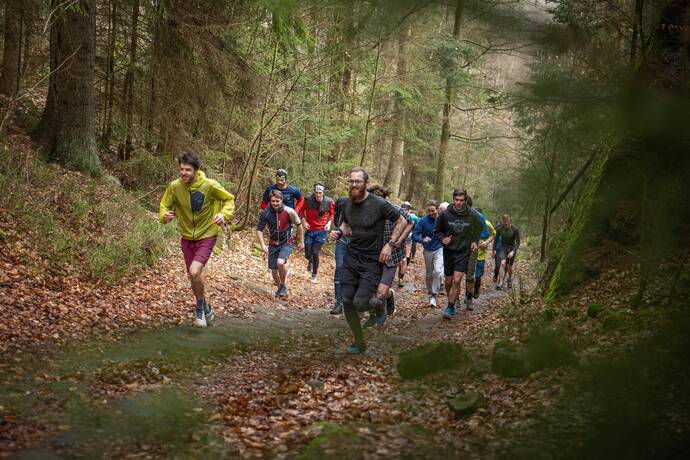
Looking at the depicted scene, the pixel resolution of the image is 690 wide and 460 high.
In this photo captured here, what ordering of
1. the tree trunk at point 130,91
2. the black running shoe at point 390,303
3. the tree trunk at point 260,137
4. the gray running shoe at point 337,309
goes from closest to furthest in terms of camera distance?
the black running shoe at point 390,303
the gray running shoe at point 337,309
the tree trunk at point 130,91
the tree trunk at point 260,137

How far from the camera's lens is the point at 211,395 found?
568cm

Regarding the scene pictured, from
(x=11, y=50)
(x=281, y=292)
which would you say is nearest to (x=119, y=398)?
(x=281, y=292)

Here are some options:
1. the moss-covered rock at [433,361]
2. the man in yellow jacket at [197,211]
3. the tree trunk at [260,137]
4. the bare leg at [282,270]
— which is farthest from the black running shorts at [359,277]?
the tree trunk at [260,137]

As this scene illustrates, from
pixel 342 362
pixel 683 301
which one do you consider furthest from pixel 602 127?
pixel 342 362

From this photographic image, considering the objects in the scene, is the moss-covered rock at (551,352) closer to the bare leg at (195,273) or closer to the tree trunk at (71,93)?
the bare leg at (195,273)

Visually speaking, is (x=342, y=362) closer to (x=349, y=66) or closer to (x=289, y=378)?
(x=289, y=378)

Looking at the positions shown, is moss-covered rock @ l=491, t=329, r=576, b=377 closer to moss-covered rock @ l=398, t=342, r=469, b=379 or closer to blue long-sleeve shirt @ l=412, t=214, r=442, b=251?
moss-covered rock @ l=398, t=342, r=469, b=379

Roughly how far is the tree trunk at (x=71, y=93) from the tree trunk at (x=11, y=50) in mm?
1266

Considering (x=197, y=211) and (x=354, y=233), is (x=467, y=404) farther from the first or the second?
(x=197, y=211)

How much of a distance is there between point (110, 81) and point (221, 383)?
11.8 metres

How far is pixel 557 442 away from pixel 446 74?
1531 cm

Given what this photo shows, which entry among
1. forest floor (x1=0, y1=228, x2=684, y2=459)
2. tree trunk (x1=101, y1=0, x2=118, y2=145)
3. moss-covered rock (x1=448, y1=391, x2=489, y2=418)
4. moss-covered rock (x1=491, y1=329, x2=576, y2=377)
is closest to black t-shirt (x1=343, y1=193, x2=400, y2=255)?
forest floor (x1=0, y1=228, x2=684, y2=459)

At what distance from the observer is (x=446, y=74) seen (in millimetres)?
17422

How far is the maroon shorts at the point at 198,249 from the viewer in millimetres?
8047
